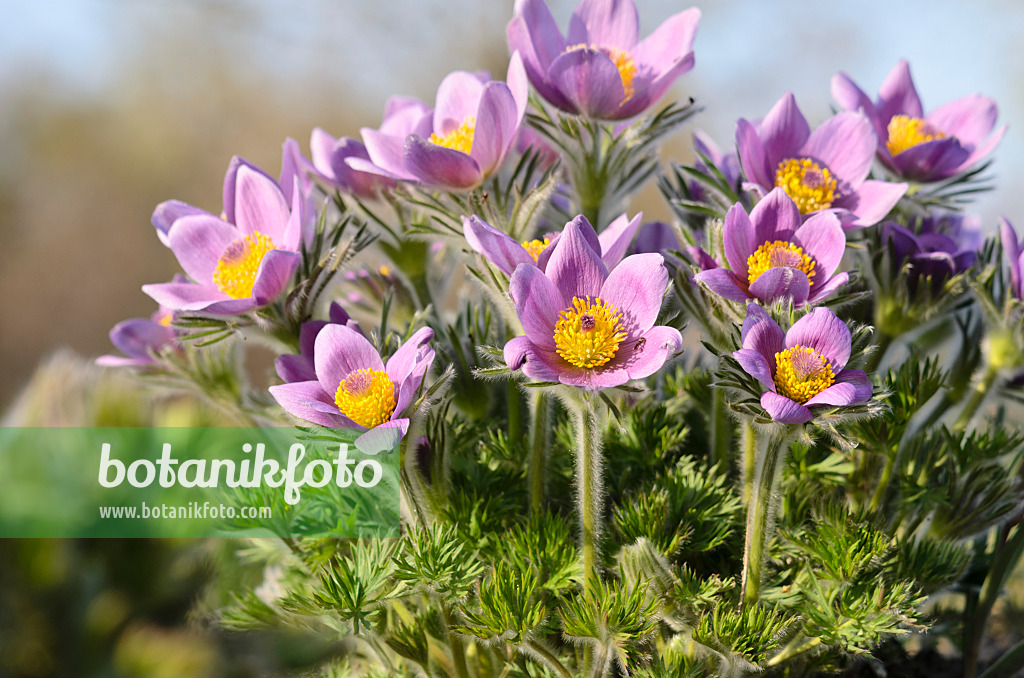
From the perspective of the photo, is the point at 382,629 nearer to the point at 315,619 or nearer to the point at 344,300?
the point at 315,619

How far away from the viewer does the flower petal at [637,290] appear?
39cm

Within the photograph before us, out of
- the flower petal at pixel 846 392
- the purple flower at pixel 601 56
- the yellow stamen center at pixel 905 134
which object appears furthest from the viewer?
the yellow stamen center at pixel 905 134

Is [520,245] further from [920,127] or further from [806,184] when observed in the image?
[920,127]

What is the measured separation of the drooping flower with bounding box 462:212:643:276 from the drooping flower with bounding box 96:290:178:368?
1.01ft

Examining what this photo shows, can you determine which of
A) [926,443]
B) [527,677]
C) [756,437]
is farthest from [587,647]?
[926,443]

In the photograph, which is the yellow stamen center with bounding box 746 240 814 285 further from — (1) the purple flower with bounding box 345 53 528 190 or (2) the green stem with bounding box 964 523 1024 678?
(2) the green stem with bounding box 964 523 1024 678

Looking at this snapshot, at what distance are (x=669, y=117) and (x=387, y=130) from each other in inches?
8.5

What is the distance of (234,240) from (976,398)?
0.55 m

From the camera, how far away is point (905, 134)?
1.93ft

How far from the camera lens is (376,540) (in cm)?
47

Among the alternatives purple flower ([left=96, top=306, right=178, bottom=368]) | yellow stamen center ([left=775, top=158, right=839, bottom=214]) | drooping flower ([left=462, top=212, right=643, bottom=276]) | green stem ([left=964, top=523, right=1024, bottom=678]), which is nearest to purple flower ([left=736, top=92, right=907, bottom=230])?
yellow stamen center ([left=775, top=158, right=839, bottom=214])

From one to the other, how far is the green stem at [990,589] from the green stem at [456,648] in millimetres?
381

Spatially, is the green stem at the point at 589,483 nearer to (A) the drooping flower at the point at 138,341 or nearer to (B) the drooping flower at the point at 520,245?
(B) the drooping flower at the point at 520,245

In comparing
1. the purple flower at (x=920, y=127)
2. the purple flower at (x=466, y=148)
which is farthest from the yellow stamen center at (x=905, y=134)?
the purple flower at (x=466, y=148)
